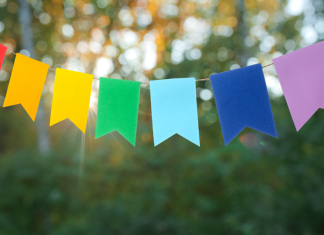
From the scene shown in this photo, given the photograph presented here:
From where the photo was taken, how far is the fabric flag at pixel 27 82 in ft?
3.14

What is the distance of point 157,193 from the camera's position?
333 cm

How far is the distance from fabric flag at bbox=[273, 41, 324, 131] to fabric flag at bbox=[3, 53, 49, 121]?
0.95 meters

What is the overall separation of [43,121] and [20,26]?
60.4 inches

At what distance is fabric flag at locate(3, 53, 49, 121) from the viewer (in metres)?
0.96

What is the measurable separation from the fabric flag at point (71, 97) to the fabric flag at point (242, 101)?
0.54 m

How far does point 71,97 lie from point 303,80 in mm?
920

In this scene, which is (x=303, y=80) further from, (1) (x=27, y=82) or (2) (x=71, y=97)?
(1) (x=27, y=82)

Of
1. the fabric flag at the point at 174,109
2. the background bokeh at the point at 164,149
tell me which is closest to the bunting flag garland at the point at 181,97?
the fabric flag at the point at 174,109

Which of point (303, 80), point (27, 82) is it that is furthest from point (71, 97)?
point (303, 80)

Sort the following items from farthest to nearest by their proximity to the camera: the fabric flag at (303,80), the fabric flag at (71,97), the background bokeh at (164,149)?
the background bokeh at (164,149) → the fabric flag at (71,97) → the fabric flag at (303,80)

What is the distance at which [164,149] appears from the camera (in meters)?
3.88

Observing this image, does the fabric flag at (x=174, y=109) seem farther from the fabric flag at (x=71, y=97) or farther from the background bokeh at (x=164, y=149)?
the background bokeh at (x=164, y=149)

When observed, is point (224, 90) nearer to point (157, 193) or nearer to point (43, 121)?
point (157, 193)

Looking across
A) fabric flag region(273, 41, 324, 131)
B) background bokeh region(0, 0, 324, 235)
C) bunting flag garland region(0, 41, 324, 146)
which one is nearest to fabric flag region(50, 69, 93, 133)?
bunting flag garland region(0, 41, 324, 146)
